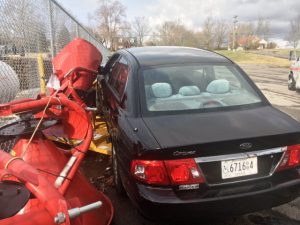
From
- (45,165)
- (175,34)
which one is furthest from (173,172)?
(175,34)

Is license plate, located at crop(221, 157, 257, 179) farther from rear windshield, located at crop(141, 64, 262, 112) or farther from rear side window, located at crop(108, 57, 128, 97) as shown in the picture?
rear side window, located at crop(108, 57, 128, 97)

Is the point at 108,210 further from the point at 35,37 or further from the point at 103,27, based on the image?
the point at 103,27

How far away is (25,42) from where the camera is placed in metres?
5.33

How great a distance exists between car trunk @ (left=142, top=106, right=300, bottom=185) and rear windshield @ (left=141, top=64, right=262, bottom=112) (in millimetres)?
A: 252

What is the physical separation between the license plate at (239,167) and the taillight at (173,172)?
0.66 ft

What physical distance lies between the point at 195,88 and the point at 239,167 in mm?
1259

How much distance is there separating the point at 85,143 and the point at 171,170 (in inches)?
26.9

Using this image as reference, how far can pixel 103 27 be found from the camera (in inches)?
1699

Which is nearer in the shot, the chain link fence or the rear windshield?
the rear windshield

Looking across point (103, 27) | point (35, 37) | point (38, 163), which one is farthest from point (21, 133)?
point (103, 27)

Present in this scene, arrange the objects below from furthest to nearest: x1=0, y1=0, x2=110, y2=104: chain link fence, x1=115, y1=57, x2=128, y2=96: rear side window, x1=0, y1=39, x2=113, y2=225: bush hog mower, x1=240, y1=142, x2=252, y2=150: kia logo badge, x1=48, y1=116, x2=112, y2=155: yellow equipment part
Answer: x1=48, y1=116, x2=112, y2=155: yellow equipment part < x1=0, y1=0, x2=110, y2=104: chain link fence < x1=115, y1=57, x2=128, y2=96: rear side window < x1=240, y1=142, x2=252, y2=150: kia logo badge < x1=0, y1=39, x2=113, y2=225: bush hog mower

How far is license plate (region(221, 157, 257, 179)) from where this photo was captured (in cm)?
290

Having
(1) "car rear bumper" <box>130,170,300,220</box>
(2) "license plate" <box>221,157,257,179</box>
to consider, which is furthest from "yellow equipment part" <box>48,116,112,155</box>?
(2) "license plate" <box>221,157,257,179</box>

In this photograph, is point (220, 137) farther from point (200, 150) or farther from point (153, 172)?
point (153, 172)
